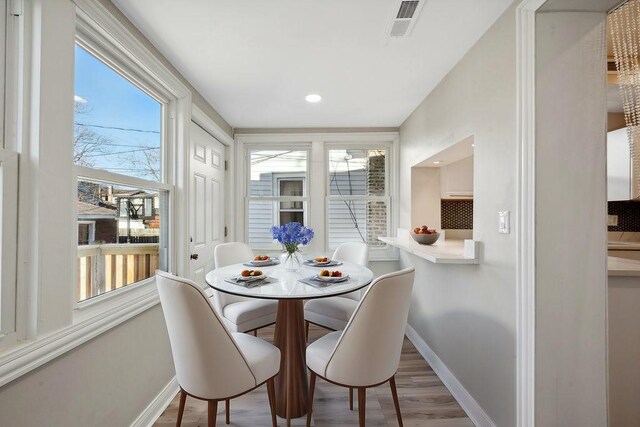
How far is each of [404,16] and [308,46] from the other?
22.6 inches

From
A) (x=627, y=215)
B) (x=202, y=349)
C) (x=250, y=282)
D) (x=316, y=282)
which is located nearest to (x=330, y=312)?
(x=316, y=282)

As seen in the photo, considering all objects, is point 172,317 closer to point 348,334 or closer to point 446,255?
point 348,334

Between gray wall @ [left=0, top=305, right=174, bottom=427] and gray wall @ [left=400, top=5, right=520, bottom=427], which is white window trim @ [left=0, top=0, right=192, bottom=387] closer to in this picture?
gray wall @ [left=0, top=305, right=174, bottom=427]

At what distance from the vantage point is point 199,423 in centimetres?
170

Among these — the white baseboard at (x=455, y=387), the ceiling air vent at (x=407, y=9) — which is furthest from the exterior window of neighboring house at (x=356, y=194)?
the ceiling air vent at (x=407, y=9)

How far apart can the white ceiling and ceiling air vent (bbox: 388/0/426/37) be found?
0.03m

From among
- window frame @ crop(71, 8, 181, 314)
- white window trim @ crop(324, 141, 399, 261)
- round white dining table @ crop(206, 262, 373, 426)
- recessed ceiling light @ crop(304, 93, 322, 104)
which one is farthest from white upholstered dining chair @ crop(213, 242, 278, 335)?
recessed ceiling light @ crop(304, 93, 322, 104)

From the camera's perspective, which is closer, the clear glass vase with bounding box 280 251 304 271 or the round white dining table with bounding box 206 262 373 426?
the round white dining table with bounding box 206 262 373 426

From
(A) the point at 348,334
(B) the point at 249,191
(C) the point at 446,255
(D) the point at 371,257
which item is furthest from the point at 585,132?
(B) the point at 249,191

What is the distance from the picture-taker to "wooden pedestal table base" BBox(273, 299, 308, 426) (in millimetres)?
1686

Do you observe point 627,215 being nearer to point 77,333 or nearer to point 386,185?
point 386,185

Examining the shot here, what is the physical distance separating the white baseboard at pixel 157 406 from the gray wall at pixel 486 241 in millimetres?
1899

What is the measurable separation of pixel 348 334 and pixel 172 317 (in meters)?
0.77

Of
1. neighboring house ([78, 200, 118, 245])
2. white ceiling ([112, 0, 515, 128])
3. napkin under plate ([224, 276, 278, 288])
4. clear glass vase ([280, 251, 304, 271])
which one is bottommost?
napkin under plate ([224, 276, 278, 288])
